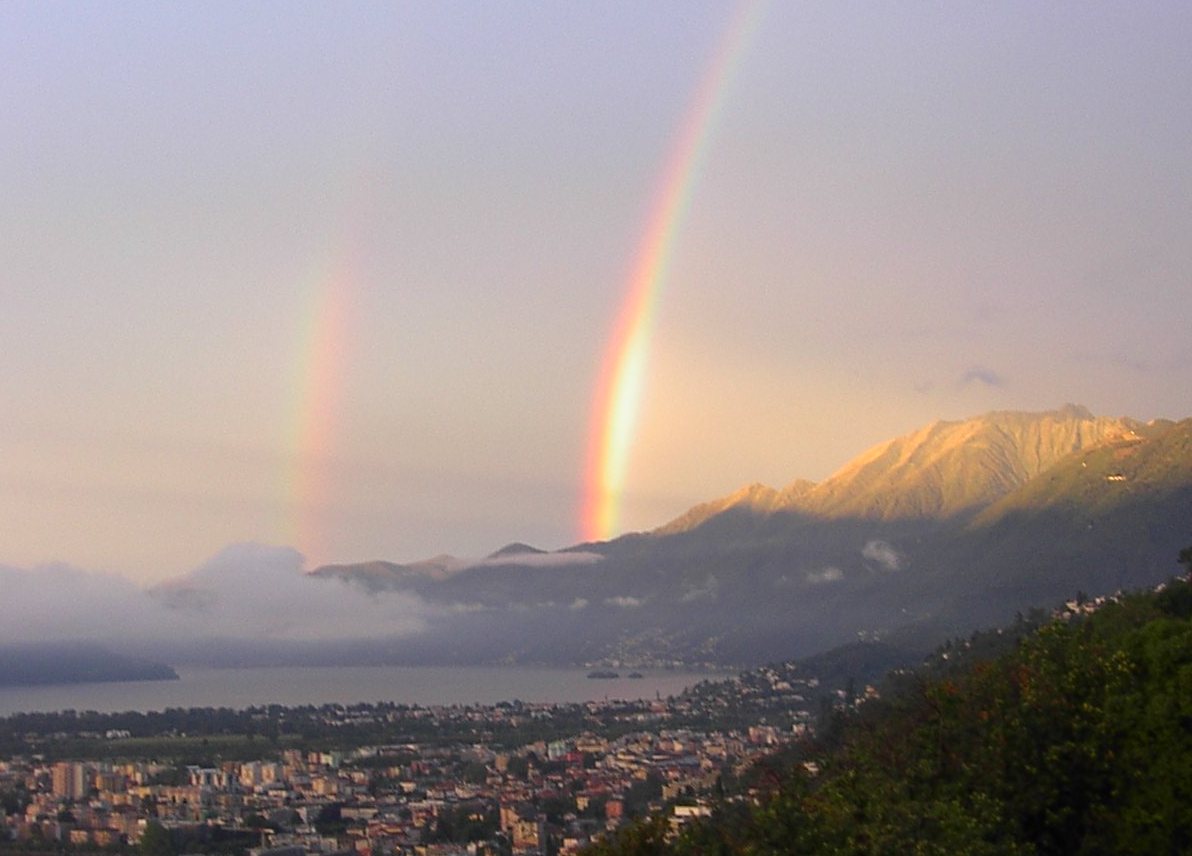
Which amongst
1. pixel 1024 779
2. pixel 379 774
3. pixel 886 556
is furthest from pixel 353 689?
pixel 1024 779

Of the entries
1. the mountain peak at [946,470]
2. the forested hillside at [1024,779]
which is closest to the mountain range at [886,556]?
the mountain peak at [946,470]

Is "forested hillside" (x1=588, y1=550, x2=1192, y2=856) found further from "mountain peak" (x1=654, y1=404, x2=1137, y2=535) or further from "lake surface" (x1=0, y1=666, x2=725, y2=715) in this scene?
"mountain peak" (x1=654, y1=404, x2=1137, y2=535)

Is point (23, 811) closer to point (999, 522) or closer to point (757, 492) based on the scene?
point (999, 522)

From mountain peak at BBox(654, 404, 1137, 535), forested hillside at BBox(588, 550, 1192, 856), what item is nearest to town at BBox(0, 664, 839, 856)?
forested hillside at BBox(588, 550, 1192, 856)

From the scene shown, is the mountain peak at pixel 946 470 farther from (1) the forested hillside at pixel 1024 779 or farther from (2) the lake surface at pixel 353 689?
(1) the forested hillside at pixel 1024 779

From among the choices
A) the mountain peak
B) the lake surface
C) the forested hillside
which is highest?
the mountain peak

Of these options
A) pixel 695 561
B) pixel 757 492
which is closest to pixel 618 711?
pixel 695 561

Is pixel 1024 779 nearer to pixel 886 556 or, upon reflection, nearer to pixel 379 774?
pixel 379 774
